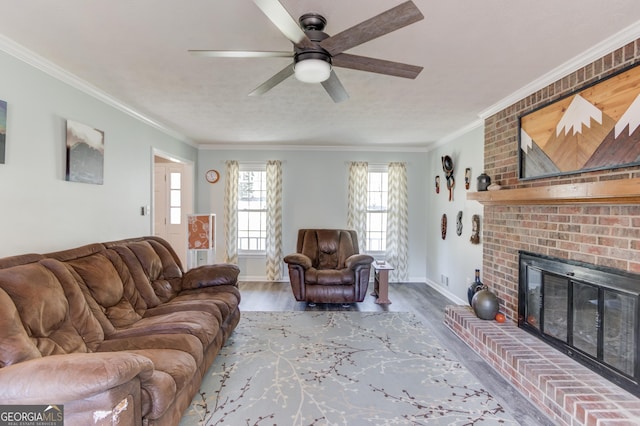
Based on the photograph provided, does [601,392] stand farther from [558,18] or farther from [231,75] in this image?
[231,75]

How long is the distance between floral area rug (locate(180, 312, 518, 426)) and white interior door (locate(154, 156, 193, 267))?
2.85 metres

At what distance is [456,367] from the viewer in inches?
106

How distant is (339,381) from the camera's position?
8.09ft

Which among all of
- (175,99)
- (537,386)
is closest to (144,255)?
(175,99)

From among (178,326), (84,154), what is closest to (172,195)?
(84,154)

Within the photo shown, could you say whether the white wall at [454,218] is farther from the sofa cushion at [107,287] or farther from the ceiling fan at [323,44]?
the sofa cushion at [107,287]

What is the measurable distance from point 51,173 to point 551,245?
418 cm

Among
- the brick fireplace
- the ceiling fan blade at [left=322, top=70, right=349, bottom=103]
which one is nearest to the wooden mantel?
the brick fireplace

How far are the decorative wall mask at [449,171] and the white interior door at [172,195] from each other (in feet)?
13.9

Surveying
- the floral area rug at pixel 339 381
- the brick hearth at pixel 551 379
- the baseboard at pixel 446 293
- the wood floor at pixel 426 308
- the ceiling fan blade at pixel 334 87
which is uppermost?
the ceiling fan blade at pixel 334 87

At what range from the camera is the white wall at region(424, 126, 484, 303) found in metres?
4.08

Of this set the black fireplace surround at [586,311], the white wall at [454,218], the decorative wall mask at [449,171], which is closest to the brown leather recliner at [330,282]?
the white wall at [454,218]

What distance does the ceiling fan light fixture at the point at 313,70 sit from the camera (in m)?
1.67

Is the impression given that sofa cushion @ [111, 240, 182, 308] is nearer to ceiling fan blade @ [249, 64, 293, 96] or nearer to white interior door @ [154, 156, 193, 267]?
ceiling fan blade @ [249, 64, 293, 96]
